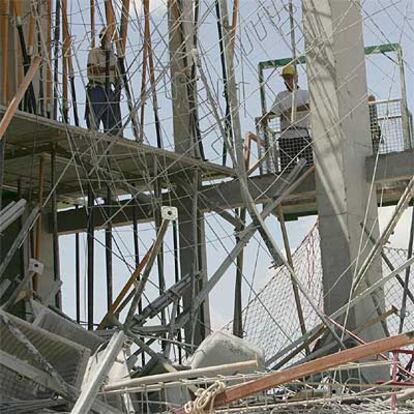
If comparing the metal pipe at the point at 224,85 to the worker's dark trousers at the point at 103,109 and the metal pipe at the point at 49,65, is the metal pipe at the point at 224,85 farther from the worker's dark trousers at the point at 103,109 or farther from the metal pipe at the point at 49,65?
the metal pipe at the point at 49,65

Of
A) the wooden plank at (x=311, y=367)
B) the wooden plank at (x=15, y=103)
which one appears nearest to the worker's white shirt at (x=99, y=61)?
the wooden plank at (x=15, y=103)

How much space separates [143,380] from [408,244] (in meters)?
9.76

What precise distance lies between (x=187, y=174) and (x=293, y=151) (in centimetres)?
219

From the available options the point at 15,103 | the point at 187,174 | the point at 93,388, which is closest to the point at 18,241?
the point at 15,103

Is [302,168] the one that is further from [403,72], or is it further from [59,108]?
[59,108]

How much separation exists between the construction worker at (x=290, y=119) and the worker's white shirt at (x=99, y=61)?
3.11m

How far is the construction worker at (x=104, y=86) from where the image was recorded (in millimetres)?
23125

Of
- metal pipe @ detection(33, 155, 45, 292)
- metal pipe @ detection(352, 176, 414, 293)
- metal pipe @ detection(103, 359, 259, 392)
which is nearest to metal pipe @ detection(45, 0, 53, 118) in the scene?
metal pipe @ detection(33, 155, 45, 292)

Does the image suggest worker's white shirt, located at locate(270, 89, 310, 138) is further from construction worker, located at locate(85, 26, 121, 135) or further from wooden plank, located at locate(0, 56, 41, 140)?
wooden plank, located at locate(0, 56, 41, 140)

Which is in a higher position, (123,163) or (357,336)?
(123,163)

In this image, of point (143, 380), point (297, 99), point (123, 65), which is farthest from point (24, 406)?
point (297, 99)

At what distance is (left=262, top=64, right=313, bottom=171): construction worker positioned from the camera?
25.4 meters

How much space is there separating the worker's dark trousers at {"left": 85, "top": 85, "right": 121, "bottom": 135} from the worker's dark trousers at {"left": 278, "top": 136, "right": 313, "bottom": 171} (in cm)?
349

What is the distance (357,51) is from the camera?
2492cm
